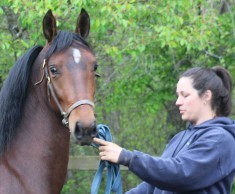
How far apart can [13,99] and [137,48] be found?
3.46m

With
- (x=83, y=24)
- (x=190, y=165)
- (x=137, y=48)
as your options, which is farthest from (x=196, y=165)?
(x=137, y=48)

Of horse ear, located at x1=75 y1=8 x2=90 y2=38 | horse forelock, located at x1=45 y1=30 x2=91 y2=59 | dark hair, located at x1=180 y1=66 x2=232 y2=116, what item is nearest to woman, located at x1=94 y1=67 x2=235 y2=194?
dark hair, located at x1=180 y1=66 x2=232 y2=116

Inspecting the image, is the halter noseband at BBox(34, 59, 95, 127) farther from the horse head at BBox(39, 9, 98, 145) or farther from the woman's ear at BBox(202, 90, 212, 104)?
the woman's ear at BBox(202, 90, 212, 104)

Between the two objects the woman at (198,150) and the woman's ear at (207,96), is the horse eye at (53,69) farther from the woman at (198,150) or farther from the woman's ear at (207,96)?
the woman's ear at (207,96)

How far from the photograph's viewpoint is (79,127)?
137 inches

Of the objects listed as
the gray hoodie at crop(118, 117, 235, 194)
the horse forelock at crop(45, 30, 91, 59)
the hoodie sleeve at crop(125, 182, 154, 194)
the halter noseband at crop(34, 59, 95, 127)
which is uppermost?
the horse forelock at crop(45, 30, 91, 59)

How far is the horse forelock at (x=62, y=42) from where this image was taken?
147 inches

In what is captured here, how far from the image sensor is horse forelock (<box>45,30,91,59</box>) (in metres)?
3.74

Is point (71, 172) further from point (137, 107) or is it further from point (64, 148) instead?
point (64, 148)

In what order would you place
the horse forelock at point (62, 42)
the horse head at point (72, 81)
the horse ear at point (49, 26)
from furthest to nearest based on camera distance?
the horse ear at point (49, 26), the horse forelock at point (62, 42), the horse head at point (72, 81)

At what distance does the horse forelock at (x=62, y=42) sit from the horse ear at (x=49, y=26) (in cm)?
8

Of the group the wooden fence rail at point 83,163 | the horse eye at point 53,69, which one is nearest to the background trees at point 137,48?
the wooden fence rail at point 83,163

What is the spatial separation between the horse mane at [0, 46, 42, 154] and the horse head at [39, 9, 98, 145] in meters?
0.14

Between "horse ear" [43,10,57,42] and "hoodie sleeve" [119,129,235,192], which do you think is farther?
"horse ear" [43,10,57,42]
